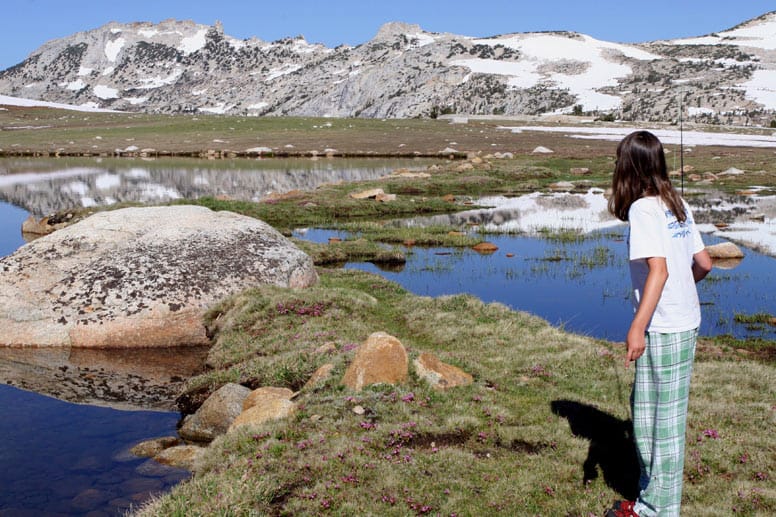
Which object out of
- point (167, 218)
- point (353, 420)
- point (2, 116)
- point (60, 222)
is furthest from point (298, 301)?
point (2, 116)

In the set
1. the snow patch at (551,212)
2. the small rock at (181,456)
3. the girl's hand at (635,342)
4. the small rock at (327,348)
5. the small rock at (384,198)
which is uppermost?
the girl's hand at (635,342)

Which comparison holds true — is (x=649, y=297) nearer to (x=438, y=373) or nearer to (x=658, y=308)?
(x=658, y=308)

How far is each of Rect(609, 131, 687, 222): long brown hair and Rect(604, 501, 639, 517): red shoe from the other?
340cm

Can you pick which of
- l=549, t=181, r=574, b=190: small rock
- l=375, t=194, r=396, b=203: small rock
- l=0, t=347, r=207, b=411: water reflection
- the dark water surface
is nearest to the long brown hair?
l=0, t=347, r=207, b=411: water reflection

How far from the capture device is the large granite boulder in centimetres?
1859

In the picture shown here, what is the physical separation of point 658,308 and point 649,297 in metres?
0.29

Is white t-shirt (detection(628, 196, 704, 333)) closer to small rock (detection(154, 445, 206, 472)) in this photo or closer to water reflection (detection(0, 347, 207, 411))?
small rock (detection(154, 445, 206, 472))

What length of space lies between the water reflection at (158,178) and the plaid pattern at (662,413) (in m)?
43.1

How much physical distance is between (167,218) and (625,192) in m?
18.1

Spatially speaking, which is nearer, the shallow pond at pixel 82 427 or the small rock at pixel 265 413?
the shallow pond at pixel 82 427

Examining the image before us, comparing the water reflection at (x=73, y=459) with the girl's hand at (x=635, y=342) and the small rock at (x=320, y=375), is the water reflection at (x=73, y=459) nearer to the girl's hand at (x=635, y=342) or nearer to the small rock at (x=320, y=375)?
the small rock at (x=320, y=375)

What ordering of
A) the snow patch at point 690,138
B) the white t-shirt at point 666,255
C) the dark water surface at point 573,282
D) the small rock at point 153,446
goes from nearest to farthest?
the white t-shirt at point 666,255 < the small rock at point 153,446 < the dark water surface at point 573,282 < the snow patch at point 690,138

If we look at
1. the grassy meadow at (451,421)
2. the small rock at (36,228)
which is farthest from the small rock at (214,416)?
the small rock at (36,228)

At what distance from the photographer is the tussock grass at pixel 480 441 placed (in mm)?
8727
